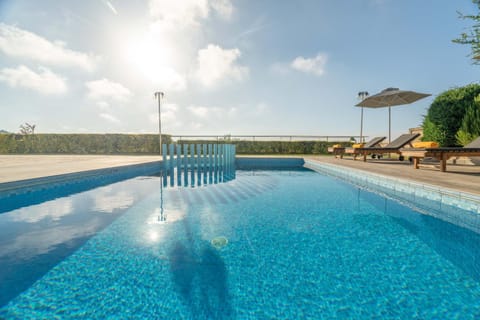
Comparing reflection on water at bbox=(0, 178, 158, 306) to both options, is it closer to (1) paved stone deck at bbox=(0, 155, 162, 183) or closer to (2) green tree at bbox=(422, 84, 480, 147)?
(1) paved stone deck at bbox=(0, 155, 162, 183)

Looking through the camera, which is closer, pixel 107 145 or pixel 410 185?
pixel 410 185

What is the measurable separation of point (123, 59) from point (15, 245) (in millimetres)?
A: 12317

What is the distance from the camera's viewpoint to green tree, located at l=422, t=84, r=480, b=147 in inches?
362

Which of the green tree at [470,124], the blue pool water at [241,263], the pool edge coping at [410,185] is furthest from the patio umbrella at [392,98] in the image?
the blue pool water at [241,263]

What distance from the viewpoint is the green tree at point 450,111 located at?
919cm

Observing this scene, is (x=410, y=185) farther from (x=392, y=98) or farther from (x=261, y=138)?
(x=261, y=138)

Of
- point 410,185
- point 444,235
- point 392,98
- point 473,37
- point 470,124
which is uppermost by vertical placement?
point 473,37

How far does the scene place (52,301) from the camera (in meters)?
1.62

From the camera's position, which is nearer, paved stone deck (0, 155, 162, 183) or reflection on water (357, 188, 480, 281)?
reflection on water (357, 188, 480, 281)

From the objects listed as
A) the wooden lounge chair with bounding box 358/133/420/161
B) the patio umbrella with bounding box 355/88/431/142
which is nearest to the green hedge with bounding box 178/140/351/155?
the patio umbrella with bounding box 355/88/431/142

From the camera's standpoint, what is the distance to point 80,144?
17.9 meters

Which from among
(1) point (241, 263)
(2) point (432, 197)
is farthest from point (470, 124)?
(1) point (241, 263)

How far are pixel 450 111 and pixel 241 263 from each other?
1179 cm

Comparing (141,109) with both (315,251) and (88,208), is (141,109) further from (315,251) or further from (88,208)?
(315,251)
